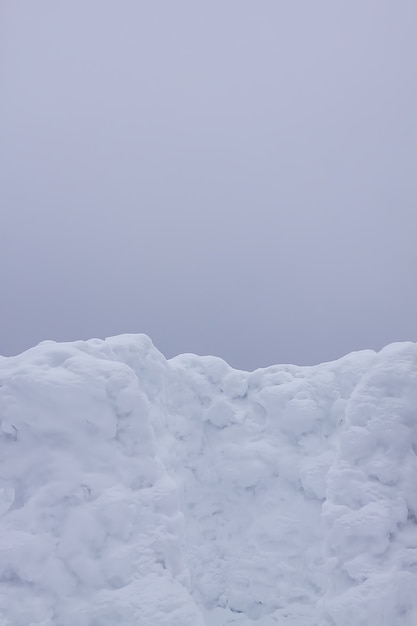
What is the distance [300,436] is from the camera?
834cm

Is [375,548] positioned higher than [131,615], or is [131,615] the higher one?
[375,548]

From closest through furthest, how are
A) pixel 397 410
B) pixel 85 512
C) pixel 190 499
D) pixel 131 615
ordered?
pixel 131 615
pixel 85 512
pixel 397 410
pixel 190 499

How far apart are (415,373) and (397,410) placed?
0.56 metres

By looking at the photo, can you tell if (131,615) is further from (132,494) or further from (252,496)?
(252,496)

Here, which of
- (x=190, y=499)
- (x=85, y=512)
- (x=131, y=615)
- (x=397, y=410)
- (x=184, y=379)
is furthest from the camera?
(x=184, y=379)

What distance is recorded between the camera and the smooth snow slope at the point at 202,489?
5.81 meters

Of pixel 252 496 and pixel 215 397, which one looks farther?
pixel 215 397

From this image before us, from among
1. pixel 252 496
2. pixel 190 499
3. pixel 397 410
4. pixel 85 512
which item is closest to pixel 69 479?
pixel 85 512

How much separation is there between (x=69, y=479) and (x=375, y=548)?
3383 millimetres

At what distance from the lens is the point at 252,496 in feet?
27.3

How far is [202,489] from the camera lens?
8375 millimetres

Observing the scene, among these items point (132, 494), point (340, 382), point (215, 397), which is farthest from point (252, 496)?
point (132, 494)

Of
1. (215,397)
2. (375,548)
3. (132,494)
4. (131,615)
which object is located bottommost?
(131,615)

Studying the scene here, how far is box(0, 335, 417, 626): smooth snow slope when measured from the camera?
5812mm
